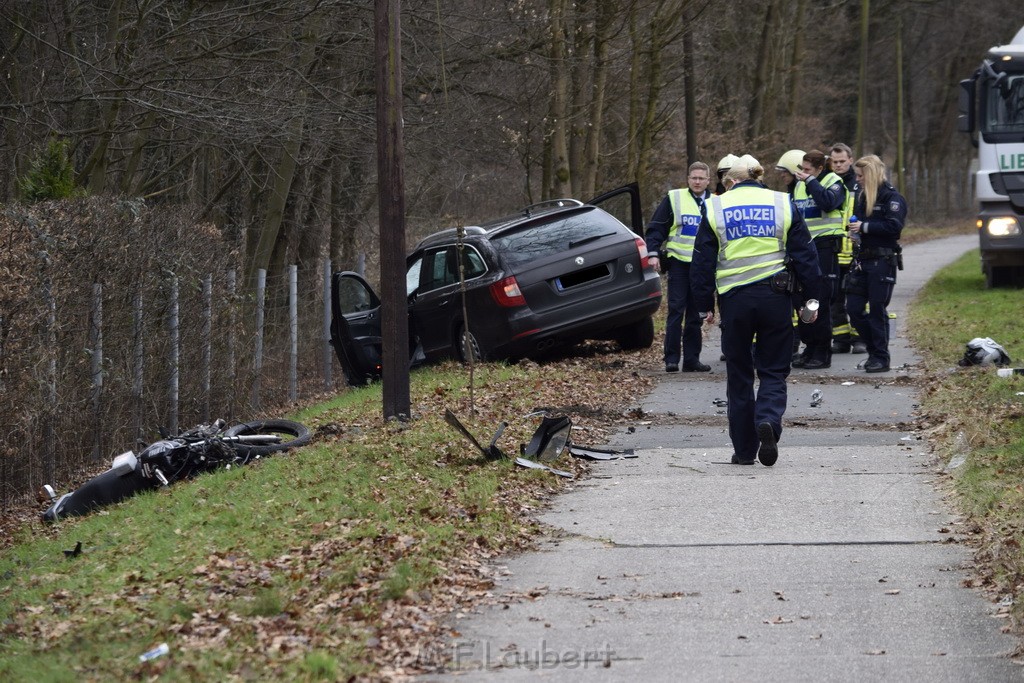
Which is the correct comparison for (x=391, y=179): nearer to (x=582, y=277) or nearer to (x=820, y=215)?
(x=582, y=277)

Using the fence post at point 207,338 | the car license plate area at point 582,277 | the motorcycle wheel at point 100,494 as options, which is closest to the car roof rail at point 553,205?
the car license plate area at point 582,277

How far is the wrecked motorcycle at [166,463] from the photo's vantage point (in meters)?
9.65

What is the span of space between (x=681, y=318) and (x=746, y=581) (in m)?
7.74

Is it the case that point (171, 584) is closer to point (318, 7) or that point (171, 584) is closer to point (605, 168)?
point (318, 7)

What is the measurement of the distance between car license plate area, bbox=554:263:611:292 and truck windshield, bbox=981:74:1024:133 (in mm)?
8224

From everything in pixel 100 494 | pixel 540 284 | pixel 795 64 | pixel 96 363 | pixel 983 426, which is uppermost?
pixel 795 64

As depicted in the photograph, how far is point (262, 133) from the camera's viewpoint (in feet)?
53.2

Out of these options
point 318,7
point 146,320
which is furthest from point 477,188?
point 146,320

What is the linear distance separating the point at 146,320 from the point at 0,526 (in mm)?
3526

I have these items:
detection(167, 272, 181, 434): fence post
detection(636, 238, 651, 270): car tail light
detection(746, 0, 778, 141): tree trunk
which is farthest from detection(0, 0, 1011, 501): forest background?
detection(636, 238, 651, 270): car tail light

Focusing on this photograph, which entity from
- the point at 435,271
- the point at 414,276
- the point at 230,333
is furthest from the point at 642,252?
the point at 230,333

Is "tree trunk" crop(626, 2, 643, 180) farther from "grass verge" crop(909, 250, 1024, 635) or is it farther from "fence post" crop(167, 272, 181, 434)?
"fence post" crop(167, 272, 181, 434)

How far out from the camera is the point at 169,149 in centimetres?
1895

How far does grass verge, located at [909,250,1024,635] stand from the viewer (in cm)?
630
